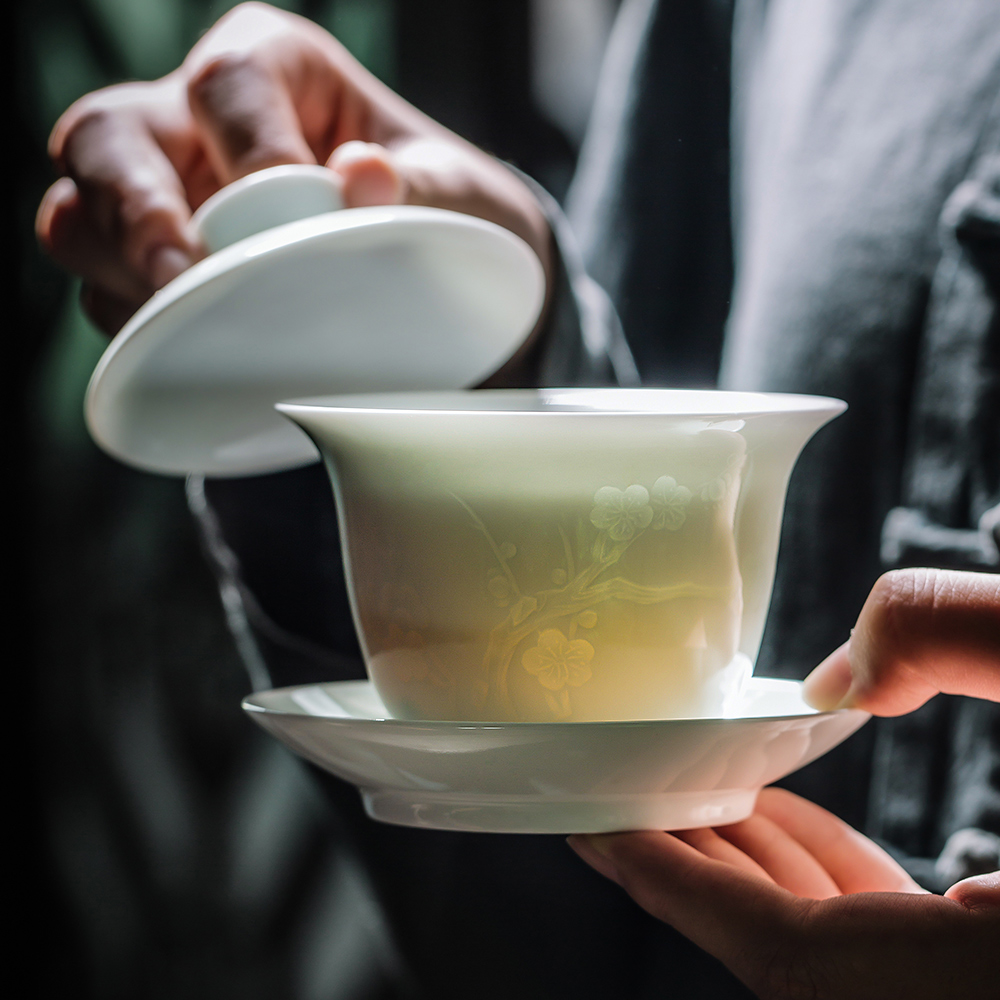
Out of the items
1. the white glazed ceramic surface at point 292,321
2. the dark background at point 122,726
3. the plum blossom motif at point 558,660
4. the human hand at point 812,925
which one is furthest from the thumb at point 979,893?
the dark background at point 122,726

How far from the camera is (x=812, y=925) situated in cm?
27

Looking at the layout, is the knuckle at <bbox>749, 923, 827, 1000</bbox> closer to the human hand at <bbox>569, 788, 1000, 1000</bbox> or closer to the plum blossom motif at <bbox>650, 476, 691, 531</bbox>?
the human hand at <bbox>569, 788, 1000, 1000</bbox>

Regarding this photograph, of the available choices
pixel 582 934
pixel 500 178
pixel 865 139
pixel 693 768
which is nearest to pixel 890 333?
pixel 865 139

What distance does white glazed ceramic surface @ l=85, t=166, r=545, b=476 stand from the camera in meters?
0.30

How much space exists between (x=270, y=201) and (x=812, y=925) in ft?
0.96

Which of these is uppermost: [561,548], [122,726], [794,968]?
[561,548]

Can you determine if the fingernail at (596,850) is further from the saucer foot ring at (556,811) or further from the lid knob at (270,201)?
the lid knob at (270,201)

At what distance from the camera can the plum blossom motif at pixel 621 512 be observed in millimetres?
269

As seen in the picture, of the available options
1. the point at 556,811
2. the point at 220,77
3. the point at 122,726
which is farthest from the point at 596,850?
the point at 122,726

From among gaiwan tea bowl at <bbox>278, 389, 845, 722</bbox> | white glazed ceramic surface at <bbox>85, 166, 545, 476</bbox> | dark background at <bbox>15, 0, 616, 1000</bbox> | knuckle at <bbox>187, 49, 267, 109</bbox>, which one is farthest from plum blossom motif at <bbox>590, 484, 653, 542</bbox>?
dark background at <bbox>15, 0, 616, 1000</bbox>

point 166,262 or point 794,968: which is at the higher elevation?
point 166,262

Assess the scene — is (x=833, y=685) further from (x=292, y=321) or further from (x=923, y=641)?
(x=292, y=321)

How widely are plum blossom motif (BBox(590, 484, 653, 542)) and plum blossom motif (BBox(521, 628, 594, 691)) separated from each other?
34mm

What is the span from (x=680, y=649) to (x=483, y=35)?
0.50 metres
